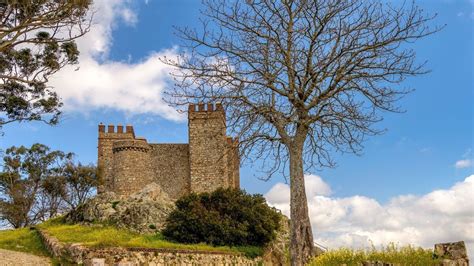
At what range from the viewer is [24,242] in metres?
26.5

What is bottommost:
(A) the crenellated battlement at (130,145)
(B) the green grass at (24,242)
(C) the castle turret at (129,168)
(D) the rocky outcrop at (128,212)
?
(B) the green grass at (24,242)

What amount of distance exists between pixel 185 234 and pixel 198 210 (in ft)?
4.36

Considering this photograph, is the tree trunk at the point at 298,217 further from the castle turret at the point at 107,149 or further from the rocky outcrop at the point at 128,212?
the castle turret at the point at 107,149

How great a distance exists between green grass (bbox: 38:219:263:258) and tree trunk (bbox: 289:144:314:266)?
24.6ft

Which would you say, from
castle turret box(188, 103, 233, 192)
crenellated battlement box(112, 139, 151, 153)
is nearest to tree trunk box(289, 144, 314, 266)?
castle turret box(188, 103, 233, 192)

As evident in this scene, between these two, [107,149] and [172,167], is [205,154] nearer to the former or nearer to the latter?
[172,167]


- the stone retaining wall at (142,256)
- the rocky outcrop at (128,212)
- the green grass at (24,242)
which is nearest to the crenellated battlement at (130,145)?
the rocky outcrop at (128,212)

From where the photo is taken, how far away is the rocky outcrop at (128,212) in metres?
26.3

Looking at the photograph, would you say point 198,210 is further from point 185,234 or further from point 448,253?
point 448,253

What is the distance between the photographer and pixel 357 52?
50.7ft

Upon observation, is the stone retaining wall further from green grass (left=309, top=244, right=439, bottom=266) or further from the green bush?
green grass (left=309, top=244, right=439, bottom=266)

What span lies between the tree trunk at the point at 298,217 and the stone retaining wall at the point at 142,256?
19.4 feet

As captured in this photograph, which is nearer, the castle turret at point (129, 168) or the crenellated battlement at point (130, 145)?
the castle turret at point (129, 168)

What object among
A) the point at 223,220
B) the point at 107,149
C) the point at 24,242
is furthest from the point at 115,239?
the point at 107,149
